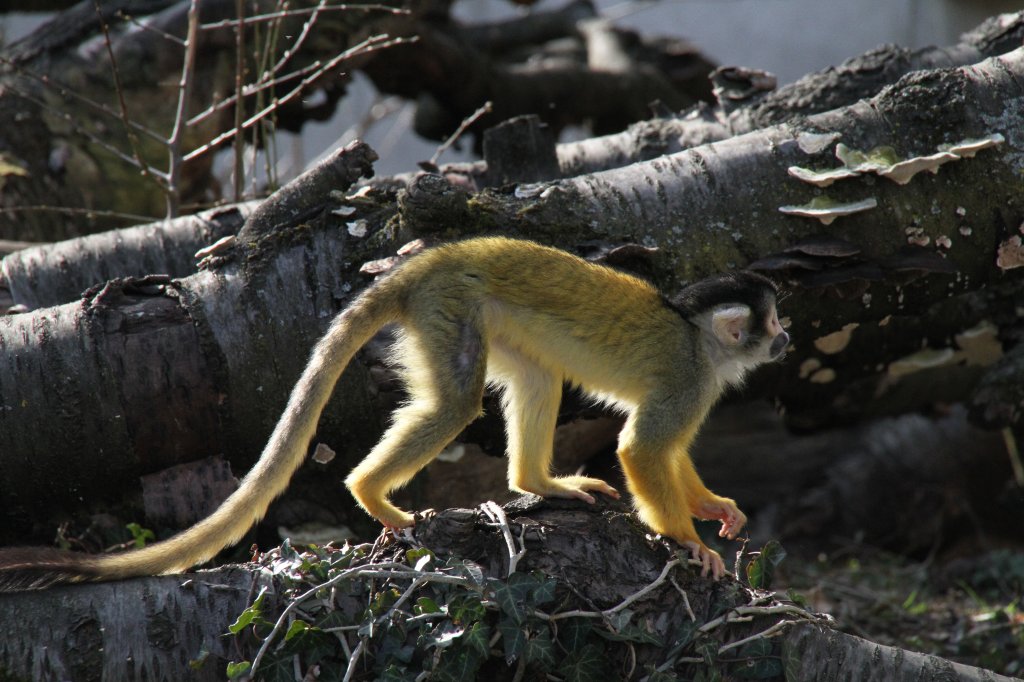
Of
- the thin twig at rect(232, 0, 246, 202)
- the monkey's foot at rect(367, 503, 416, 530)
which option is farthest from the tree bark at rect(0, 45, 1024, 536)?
the thin twig at rect(232, 0, 246, 202)

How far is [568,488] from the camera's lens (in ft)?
8.18

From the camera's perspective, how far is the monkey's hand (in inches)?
95.9

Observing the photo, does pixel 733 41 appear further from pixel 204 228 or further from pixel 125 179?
pixel 204 228

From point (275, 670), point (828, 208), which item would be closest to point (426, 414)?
point (275, 670)

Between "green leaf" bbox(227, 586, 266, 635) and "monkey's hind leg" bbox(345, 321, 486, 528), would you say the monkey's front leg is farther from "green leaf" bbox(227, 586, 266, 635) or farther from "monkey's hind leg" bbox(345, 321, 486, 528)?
"green leaf" bbox(227, 586, 266, 635)

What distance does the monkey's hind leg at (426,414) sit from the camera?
7.43 feet

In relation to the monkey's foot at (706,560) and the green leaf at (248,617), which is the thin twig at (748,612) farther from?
the green leaf at (248,617)

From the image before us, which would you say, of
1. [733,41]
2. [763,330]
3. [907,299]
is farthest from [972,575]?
[733,41]

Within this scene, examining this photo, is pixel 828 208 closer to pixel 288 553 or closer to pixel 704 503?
pixel 704 503

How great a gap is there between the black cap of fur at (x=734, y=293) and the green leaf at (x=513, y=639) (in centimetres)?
112

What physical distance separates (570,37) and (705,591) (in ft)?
19.2

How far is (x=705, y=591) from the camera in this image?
1928mm

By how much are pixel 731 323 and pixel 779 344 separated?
0.19 metres

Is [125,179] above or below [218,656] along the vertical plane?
above
